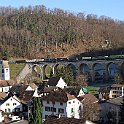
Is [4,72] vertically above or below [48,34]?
below

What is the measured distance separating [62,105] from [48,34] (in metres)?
74.3

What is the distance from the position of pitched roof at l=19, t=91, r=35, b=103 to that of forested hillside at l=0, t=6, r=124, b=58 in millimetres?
50026

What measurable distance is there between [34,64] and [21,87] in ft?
110

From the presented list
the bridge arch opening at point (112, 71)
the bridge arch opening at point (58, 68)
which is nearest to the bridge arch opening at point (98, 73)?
the bridge arch opening at point (112, 71)

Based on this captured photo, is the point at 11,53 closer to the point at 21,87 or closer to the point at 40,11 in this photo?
the point at 40,11

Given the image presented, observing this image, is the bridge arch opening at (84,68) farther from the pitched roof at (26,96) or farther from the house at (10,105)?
the house at (10,105)

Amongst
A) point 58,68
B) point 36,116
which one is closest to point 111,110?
point 36,116

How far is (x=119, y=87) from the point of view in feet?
182

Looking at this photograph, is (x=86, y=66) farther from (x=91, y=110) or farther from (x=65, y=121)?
(x=65, y=121)

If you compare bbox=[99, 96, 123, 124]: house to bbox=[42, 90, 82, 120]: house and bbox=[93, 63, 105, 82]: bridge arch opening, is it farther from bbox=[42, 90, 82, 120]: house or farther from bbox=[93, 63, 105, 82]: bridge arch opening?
bbox=[93, 63, 105, 82]: bridge arch opening

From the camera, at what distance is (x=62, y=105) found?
140 feet

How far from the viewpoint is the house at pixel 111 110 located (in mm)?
40938

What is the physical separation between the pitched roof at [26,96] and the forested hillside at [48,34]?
164ft

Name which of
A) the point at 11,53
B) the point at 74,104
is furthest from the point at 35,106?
the point at 11,53
